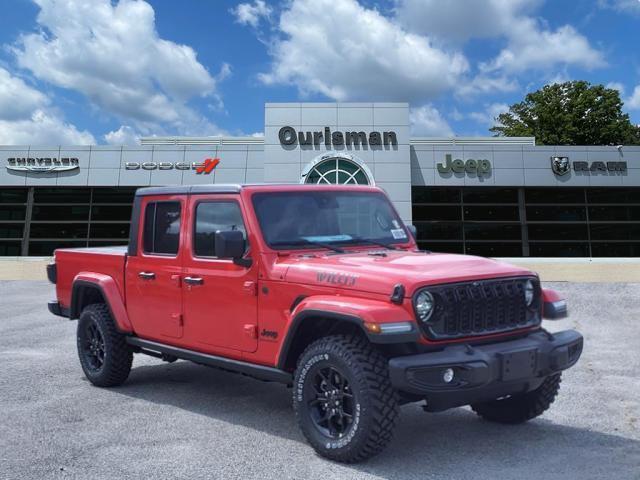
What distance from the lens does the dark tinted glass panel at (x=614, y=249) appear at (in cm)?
3606

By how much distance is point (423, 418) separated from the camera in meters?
5.53

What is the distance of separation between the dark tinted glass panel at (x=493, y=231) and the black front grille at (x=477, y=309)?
104 ft

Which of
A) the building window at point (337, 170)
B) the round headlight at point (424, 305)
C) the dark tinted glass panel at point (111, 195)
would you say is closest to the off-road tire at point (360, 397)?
the round headlight at point (424, 305)

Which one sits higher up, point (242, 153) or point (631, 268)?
point (242, 153)

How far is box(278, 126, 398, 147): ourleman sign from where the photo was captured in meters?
33.5

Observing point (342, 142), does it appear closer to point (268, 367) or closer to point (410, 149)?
point (410, 149)

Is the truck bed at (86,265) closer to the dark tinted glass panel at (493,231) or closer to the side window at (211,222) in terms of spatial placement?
the side window at (211,222)

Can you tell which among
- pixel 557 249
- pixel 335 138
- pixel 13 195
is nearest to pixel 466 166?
pixel 557 249

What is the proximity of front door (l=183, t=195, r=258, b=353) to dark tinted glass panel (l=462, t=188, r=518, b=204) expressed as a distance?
31.6 meters

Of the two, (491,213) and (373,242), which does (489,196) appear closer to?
(491,213)

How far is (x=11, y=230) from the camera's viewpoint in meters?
37.0

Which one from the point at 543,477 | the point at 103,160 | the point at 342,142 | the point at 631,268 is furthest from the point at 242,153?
the point at 543,477

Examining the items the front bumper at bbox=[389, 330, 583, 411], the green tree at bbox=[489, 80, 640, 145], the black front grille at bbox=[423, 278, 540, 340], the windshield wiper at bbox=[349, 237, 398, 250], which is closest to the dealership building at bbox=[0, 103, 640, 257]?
the green tree at bbox=[489, 80, 640, 145]

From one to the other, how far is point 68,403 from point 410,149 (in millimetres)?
30649
